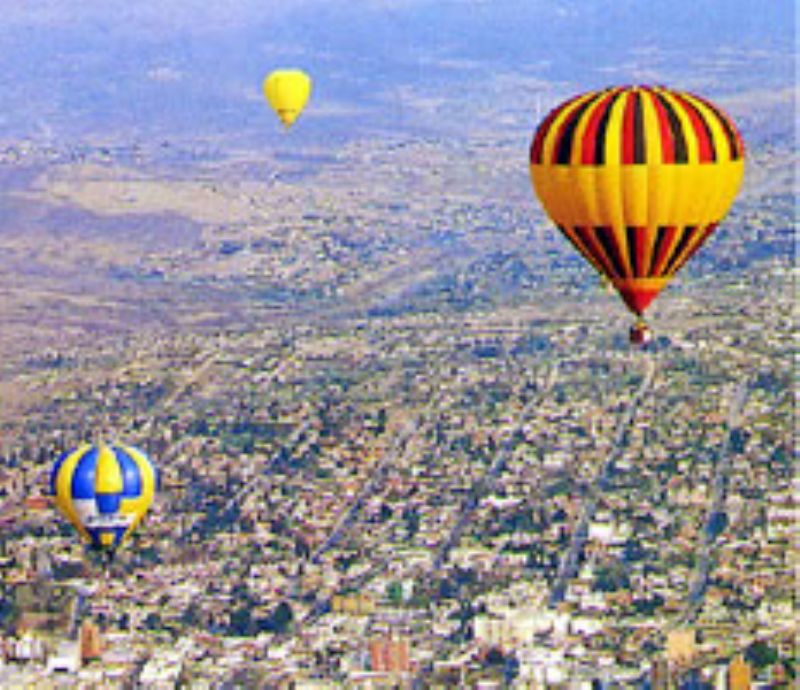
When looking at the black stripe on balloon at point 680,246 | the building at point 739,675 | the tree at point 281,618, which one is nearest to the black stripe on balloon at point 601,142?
the black stripe on balloon at point 680,246

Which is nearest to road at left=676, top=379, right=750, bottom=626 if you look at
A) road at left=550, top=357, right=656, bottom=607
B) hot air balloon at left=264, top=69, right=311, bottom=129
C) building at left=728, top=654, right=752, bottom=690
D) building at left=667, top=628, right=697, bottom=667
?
building at left=667, top=628, right=697, bottom=667

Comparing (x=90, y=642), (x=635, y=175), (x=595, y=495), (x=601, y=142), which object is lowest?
(x=90, y=642)

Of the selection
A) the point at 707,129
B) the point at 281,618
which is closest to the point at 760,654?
the point at 281,618

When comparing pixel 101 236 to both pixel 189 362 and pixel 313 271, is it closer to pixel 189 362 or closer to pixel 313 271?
pixel 313 271

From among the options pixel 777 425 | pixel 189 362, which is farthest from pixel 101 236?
pixel 777 425

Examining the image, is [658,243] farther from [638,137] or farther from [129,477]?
[129,477]

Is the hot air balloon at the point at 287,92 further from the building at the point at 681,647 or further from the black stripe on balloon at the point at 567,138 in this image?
the black stripe on balloon at the point at 567,138
